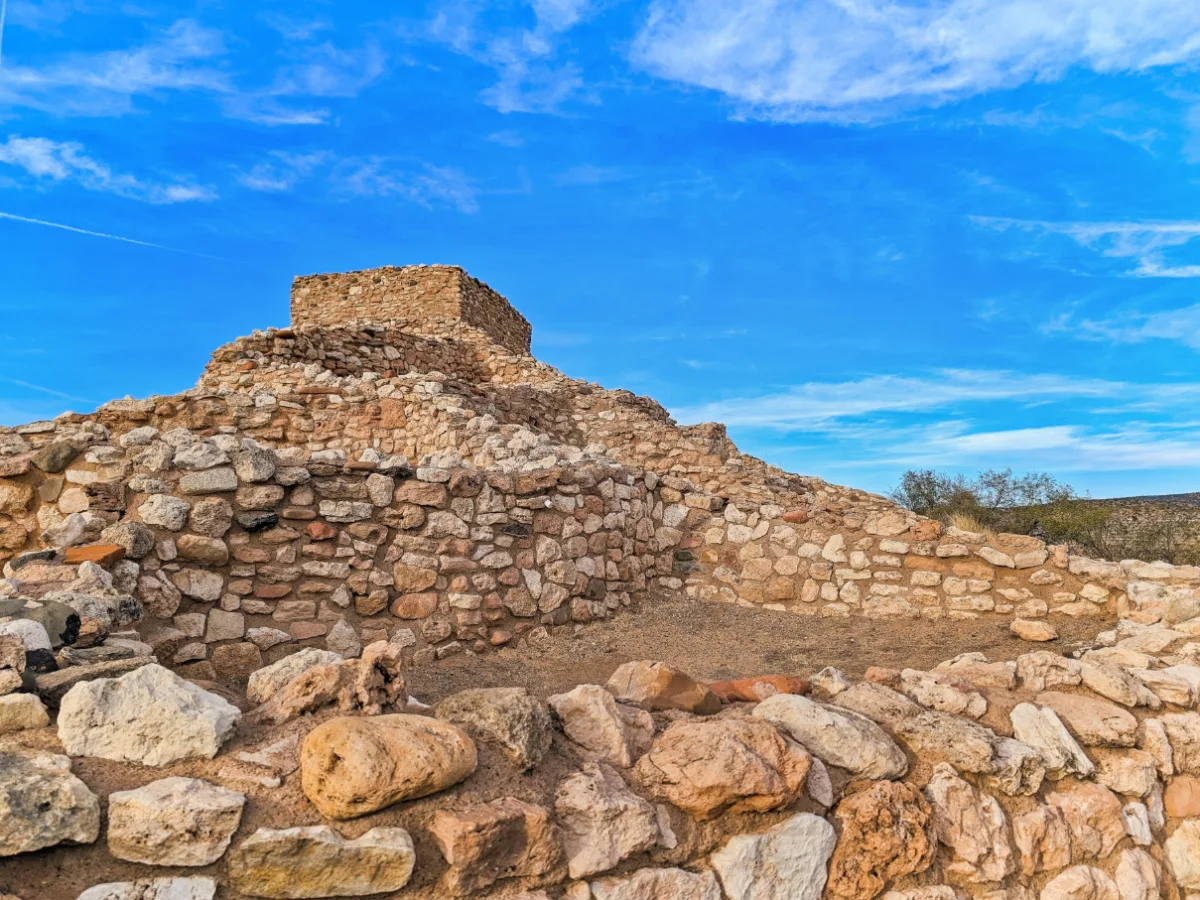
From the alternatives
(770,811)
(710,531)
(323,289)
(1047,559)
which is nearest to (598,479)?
(710,531)

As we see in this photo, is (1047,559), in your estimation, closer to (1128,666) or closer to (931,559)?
(931,559)

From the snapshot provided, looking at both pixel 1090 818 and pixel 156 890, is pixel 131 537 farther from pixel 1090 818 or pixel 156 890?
pixel 1090 818

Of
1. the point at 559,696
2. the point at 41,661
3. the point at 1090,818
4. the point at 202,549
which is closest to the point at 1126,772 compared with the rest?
the point at 1090,818

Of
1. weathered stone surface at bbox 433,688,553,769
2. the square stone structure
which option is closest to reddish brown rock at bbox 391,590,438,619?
weathered stone surface at bbox 433,688,553,769

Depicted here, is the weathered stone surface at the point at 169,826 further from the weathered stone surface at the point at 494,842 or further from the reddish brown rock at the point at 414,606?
the reddish brown rock at the point at 414,606

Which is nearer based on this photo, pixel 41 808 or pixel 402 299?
pixel 41 808

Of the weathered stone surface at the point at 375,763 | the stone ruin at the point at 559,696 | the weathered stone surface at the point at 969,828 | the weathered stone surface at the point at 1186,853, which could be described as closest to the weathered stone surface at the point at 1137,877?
the stone ruin at the point at 559,696

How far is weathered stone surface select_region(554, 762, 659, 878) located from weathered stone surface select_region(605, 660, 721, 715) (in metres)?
0.65

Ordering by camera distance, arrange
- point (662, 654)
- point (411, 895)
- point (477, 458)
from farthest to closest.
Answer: point (477, 458)
point (662, 654)
point (411, 895)

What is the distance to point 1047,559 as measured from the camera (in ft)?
20.8

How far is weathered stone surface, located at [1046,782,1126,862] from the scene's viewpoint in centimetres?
306

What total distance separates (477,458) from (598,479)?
2.38 m

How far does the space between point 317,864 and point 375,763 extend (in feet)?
0.84

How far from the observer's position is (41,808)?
6.22 feet
